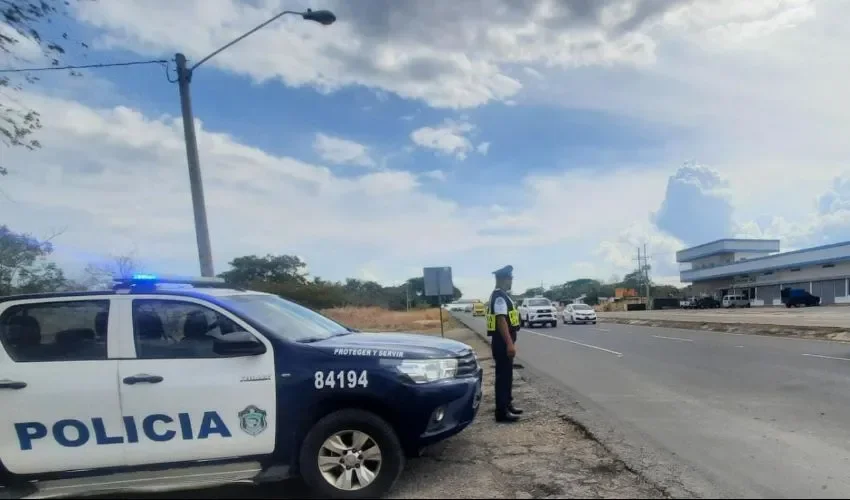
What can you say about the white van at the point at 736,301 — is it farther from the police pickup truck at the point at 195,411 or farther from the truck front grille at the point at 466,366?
the police pickup truck at the point at 195,411

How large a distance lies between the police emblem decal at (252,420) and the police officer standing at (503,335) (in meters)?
3.21

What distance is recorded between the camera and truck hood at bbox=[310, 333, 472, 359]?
15.9 feet

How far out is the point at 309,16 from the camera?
10188 mm

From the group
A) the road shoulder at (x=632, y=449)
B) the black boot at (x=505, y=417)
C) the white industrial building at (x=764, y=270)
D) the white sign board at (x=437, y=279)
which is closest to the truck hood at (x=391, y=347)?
the road shoulder at (x=632, y=449)

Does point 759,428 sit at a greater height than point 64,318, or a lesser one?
lesser

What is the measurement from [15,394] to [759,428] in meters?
7.27

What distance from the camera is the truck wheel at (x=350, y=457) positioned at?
4582mm

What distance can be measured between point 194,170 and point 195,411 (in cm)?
642

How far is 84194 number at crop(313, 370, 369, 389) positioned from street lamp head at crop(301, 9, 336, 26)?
7.38m

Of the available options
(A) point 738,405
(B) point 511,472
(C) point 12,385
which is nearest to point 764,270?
(A) point 738,405

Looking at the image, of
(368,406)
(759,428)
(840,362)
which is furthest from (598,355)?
(368,406)

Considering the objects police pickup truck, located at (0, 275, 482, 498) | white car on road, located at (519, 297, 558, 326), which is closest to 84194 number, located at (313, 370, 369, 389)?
police pickup truck, located at (0, 275, 482, 498)

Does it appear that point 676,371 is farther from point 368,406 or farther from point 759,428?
point 368,406

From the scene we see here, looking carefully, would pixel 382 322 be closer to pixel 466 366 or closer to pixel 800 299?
pixel 800 299
